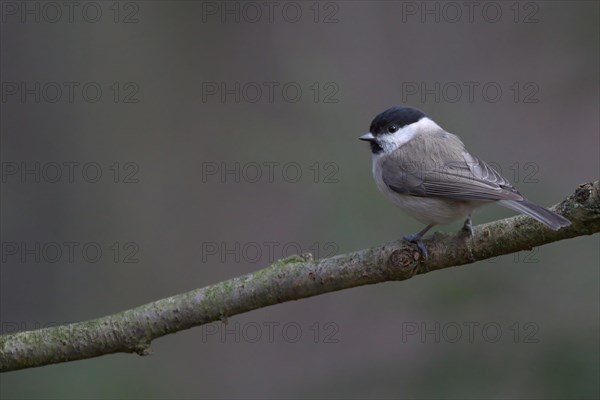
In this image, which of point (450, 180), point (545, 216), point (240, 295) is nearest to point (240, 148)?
point (450, 180)

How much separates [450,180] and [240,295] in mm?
1354

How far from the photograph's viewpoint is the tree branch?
295cm

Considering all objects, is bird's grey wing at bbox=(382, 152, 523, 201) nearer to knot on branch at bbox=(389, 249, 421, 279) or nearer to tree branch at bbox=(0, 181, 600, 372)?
tree branch at bbox=(0, 181, 600, 372)

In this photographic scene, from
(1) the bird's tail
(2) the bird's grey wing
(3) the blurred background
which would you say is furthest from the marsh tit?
(3) the blurred background

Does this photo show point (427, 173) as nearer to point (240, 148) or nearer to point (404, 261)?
point (404, 261)

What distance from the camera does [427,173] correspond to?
3764 mm

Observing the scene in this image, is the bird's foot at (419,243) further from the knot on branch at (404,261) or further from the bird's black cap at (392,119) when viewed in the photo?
the bird's black cap at (392,119)

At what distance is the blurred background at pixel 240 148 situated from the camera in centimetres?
531

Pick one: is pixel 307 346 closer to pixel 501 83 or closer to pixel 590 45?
pixel 501 83

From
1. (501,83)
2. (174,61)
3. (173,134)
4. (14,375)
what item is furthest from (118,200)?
(501,83)

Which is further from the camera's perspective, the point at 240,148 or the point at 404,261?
the point at 240,148

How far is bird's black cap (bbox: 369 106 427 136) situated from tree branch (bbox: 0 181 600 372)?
1.15 m

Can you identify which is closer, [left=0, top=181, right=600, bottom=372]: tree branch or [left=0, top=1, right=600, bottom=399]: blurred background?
[left=0, top=181, right=600, bottom=372]: tree branch

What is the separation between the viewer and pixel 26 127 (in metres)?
6.04
